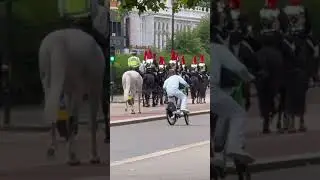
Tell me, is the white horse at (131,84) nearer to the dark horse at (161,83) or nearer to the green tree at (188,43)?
the dark horse at (161,83)

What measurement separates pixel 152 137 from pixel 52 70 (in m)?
14.4

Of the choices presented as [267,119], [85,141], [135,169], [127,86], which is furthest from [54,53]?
[127,86]

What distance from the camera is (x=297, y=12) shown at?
15.2 ft

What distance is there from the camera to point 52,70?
478 cm

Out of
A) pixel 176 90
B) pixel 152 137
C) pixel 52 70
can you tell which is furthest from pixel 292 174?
pixel 176 90

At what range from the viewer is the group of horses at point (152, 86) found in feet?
85.4

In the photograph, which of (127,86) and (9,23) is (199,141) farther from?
(9,23)

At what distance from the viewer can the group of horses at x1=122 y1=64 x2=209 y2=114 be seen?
85.4ft

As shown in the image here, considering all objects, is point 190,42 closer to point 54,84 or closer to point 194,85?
point 194,85

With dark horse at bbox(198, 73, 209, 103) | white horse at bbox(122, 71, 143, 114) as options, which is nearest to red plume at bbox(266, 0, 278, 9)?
white horse at bbox(122, 71, 143, 114)

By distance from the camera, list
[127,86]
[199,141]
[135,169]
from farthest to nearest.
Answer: [127,86]
[199,141]
[135,169]

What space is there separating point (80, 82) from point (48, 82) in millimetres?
234

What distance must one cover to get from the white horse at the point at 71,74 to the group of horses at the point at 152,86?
67.6 ft

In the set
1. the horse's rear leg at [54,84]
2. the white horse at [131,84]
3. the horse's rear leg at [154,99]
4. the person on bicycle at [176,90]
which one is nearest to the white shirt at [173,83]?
the person on bicycle at [176,90]
